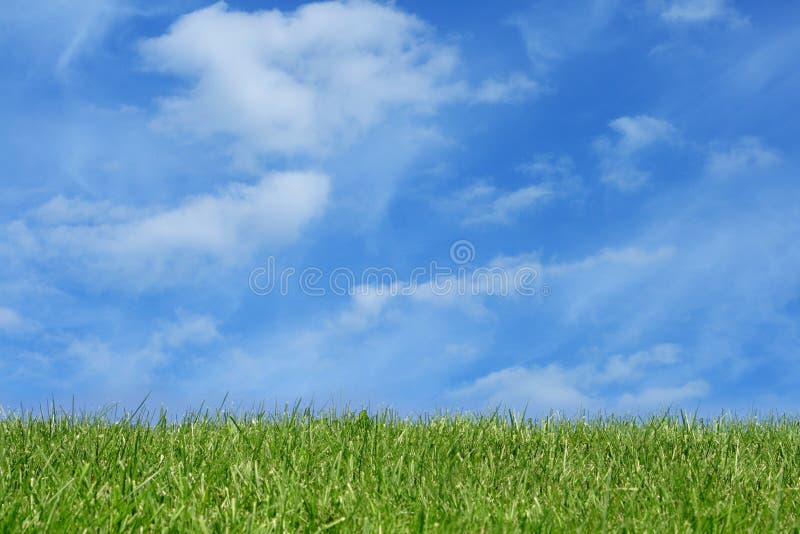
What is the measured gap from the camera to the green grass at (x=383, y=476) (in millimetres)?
3582

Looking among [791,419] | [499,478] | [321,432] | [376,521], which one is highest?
[791,419]

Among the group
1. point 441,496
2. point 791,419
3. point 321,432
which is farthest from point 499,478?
point 791,419

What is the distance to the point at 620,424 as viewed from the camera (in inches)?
261

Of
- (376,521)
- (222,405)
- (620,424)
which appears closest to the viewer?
(376,521)

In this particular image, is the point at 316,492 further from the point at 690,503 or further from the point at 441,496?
the point at 690,503

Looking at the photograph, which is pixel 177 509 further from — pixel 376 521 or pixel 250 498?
pixel 376 521

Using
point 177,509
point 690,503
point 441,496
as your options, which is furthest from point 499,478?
point 177,509

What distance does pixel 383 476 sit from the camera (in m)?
4.27

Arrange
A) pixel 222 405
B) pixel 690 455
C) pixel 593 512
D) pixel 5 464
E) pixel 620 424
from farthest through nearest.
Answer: pixel 620 424, pixel 222 405, pixel 690 455, pixel 5 464, pixel 593 512

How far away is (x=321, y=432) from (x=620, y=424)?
2.67 meters

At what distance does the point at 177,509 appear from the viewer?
3590mm

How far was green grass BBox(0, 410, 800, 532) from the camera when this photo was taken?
141 inches

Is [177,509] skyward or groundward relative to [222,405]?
groundward

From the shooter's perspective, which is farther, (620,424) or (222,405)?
(620,424)
